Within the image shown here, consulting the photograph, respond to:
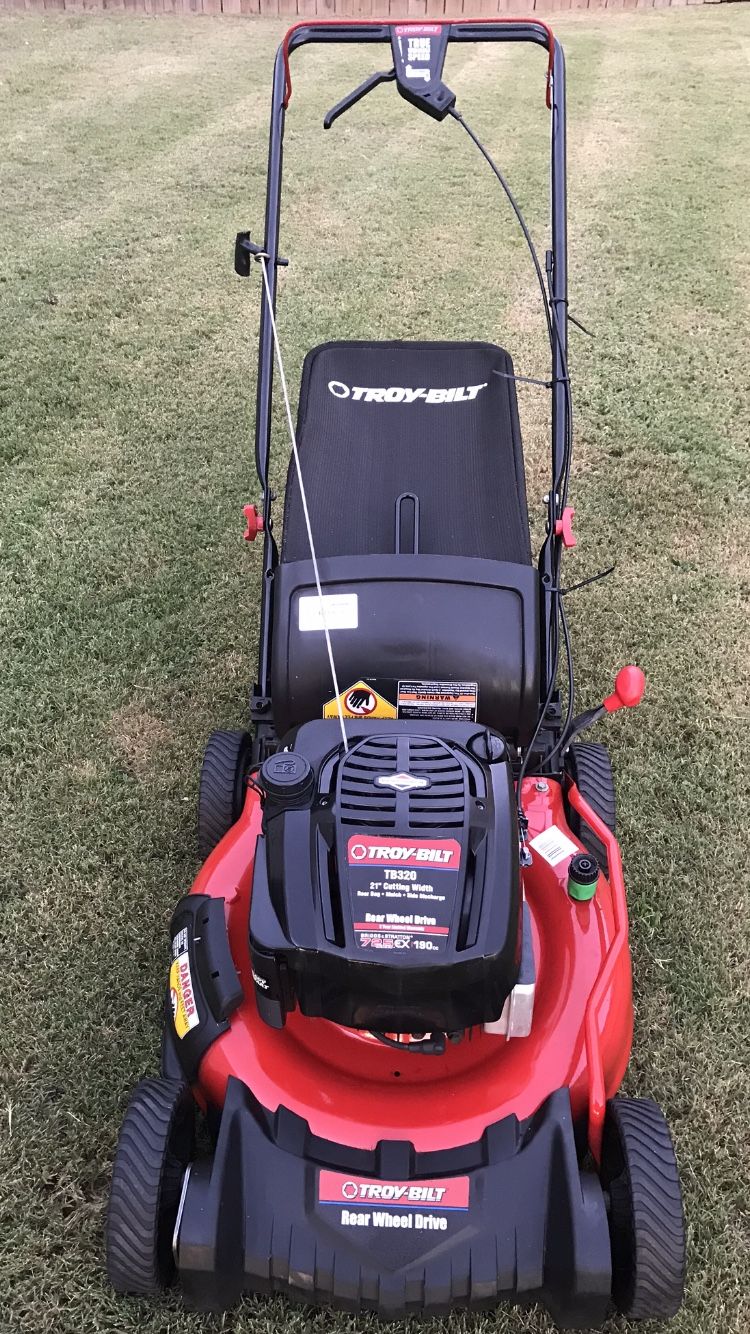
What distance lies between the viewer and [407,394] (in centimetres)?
272

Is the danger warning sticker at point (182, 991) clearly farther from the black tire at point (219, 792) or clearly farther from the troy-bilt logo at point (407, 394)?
the troy-bilt logo at point (407, 394)

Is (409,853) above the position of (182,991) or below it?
above

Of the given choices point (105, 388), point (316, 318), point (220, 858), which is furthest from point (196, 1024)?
point (316, 318)

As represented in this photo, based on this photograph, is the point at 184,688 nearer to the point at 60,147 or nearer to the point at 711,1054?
the point at 711,1054

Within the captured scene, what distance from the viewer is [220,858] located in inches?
85.3

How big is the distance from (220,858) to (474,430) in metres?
1.29

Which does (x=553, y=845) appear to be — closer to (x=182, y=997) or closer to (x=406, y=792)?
(x=406, y=792)

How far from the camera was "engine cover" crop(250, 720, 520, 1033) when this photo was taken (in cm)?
154

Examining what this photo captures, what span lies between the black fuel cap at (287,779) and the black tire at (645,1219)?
78cm

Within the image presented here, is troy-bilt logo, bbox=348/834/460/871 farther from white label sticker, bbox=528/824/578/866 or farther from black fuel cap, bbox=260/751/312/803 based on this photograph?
white label sticker, bbox=528/824/578/866

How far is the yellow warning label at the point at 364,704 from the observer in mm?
2191

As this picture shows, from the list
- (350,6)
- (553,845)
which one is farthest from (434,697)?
(350,6)

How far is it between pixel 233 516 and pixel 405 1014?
261 centimetres

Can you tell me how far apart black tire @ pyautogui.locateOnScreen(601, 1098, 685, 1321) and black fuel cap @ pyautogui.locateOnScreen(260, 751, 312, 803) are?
0.78 metres
